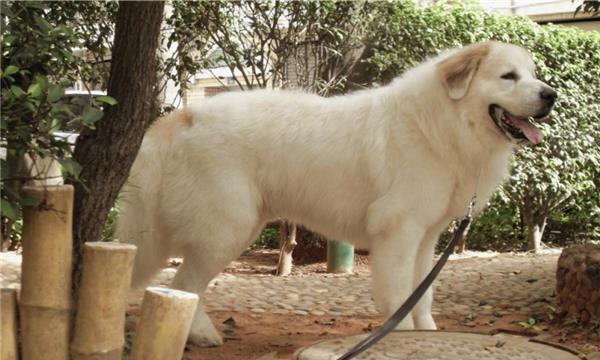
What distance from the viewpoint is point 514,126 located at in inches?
169

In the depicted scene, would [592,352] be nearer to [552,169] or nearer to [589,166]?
[552,169]

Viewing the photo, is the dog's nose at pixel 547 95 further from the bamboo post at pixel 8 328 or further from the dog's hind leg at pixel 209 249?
the bamboo post at pixel 8 328

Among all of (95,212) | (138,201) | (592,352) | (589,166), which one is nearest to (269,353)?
(138,201)

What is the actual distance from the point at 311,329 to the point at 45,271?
262cm

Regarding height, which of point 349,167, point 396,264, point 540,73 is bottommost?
point 396,264

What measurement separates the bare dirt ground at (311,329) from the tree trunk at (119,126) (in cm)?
123

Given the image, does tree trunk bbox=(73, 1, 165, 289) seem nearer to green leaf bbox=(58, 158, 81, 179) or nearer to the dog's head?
green leaf bbox=(58, 158, 81, 179)

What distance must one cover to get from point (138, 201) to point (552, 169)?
672 cm

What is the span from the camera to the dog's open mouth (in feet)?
13.9

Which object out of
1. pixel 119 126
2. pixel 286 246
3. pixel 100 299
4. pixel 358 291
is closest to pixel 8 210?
pixel 100 299

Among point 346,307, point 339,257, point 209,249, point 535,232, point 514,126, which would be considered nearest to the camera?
point 514,126

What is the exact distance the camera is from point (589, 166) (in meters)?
10.2

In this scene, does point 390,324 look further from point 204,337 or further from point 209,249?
point 204,337

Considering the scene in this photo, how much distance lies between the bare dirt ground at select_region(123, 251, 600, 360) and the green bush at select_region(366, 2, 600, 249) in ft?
12.8
